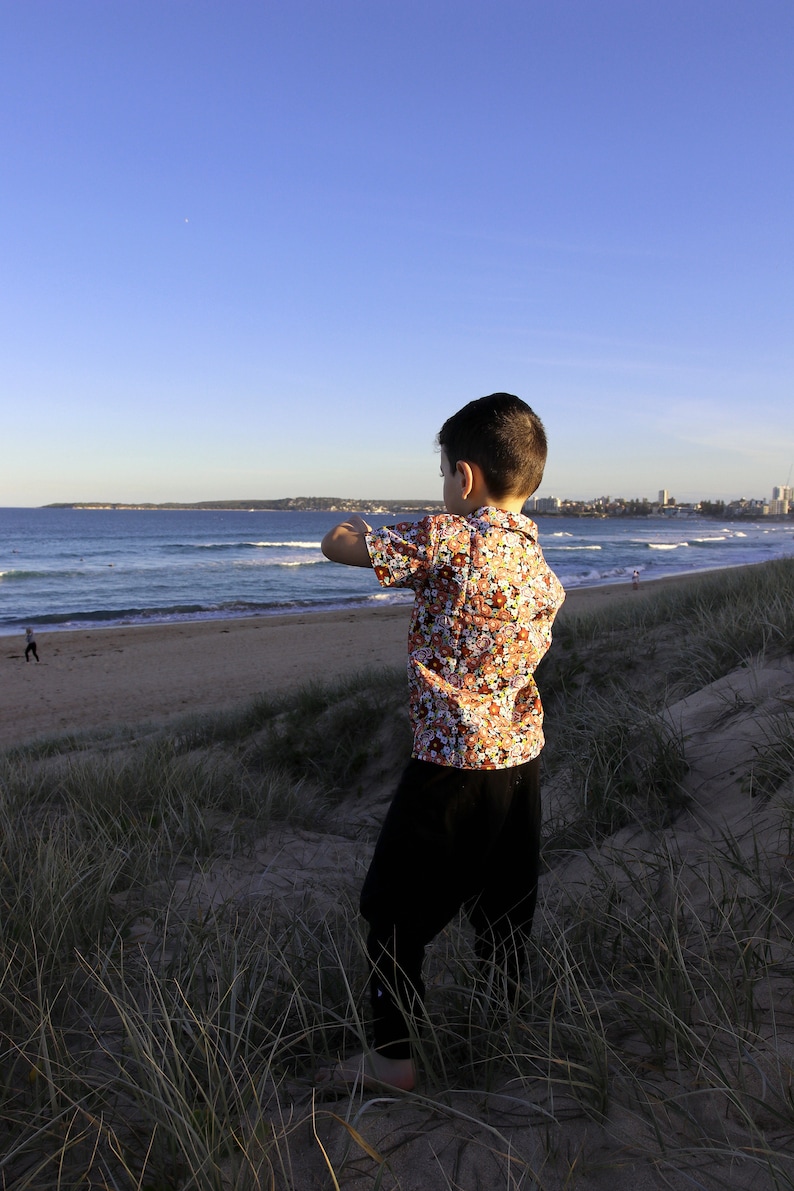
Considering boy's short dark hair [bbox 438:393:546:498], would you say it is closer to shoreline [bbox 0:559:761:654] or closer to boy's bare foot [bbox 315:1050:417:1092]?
boy's bare foot [bbox 315:1050:417:1092]

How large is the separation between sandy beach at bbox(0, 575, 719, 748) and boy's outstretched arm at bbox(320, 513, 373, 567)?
654 centimetres

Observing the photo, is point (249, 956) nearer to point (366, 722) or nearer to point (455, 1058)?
point (455, 1058)

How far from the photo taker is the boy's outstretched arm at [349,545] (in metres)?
1.73

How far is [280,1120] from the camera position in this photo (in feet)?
4.85

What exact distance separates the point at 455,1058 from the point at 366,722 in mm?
4011

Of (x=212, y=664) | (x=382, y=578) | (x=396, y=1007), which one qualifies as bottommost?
(x=212, y=664)

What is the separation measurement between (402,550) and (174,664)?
15718 millimetres

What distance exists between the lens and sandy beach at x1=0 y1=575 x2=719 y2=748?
1211cm

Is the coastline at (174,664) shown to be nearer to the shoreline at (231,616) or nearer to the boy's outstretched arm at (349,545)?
the shoreline at (231,616)

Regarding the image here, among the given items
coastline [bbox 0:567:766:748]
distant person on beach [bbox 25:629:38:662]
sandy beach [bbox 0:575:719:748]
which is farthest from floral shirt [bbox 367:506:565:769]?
distant person on beach [bbox 25:629:38:662]

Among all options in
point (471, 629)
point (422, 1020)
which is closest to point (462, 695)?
point (471, 629)

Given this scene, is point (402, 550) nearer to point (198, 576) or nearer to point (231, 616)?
point (231, 616)

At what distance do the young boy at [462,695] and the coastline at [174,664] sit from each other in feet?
20.5

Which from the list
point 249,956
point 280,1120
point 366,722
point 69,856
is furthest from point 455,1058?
point 366,722
